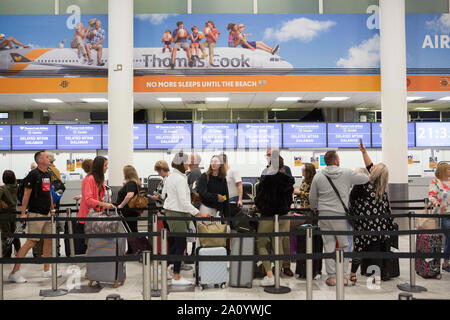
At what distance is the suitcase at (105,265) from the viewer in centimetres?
514

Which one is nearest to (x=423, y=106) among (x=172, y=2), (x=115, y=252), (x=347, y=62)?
(x=347, y=62)

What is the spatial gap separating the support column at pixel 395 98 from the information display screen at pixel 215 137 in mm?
3800

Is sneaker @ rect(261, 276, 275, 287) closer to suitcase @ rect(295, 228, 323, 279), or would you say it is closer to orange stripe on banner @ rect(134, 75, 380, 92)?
suitcase @ rect(295, 228, 323, 279)

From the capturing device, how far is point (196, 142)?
11.4 metres

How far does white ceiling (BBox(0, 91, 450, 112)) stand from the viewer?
10.1 meters

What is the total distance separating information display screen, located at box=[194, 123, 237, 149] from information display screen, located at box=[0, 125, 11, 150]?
4811mm

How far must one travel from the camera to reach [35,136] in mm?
11406

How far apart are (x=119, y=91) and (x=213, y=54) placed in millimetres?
2293

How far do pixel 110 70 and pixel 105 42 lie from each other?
112cm

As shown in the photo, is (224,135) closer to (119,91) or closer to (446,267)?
(119,91)

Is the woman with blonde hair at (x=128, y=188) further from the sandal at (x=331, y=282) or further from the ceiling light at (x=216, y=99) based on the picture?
the ceiling light at (x=216, y=99)

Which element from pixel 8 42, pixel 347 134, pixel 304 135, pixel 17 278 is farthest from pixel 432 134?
pixel 8 42

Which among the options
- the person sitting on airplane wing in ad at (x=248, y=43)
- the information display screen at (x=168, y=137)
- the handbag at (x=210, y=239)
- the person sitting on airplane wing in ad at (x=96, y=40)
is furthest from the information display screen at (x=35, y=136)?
the handbag at (x=210, y=239)
